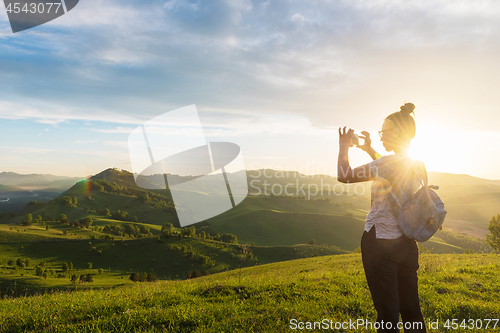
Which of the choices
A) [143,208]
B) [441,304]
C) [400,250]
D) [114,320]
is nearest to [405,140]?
[400,250]

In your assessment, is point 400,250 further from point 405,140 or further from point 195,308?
point 195,308

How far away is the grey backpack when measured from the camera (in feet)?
8.45

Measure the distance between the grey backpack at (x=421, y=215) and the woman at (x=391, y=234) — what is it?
0.09m

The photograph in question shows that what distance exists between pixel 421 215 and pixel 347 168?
2.72 feet

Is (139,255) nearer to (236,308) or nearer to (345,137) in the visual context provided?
(236,308)

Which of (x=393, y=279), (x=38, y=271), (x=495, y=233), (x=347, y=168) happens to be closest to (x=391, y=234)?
(x=393, y=279)

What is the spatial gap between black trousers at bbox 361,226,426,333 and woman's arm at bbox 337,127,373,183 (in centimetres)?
59

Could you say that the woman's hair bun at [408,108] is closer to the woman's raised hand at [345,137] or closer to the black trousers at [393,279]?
the woman's raised hand at [345,137]

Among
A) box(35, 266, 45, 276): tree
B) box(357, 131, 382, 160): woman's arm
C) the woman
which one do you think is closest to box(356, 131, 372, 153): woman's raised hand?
box(357, 131, 382, 160): woman's arm

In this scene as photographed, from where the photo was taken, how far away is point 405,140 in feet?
9.89

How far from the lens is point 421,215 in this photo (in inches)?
103

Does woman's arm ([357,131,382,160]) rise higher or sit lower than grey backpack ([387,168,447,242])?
higher

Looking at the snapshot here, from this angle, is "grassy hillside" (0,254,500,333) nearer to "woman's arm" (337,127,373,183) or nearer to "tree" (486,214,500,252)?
"woman's arm" (337,127,373,183)

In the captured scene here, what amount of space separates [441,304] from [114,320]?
6.63 metres
